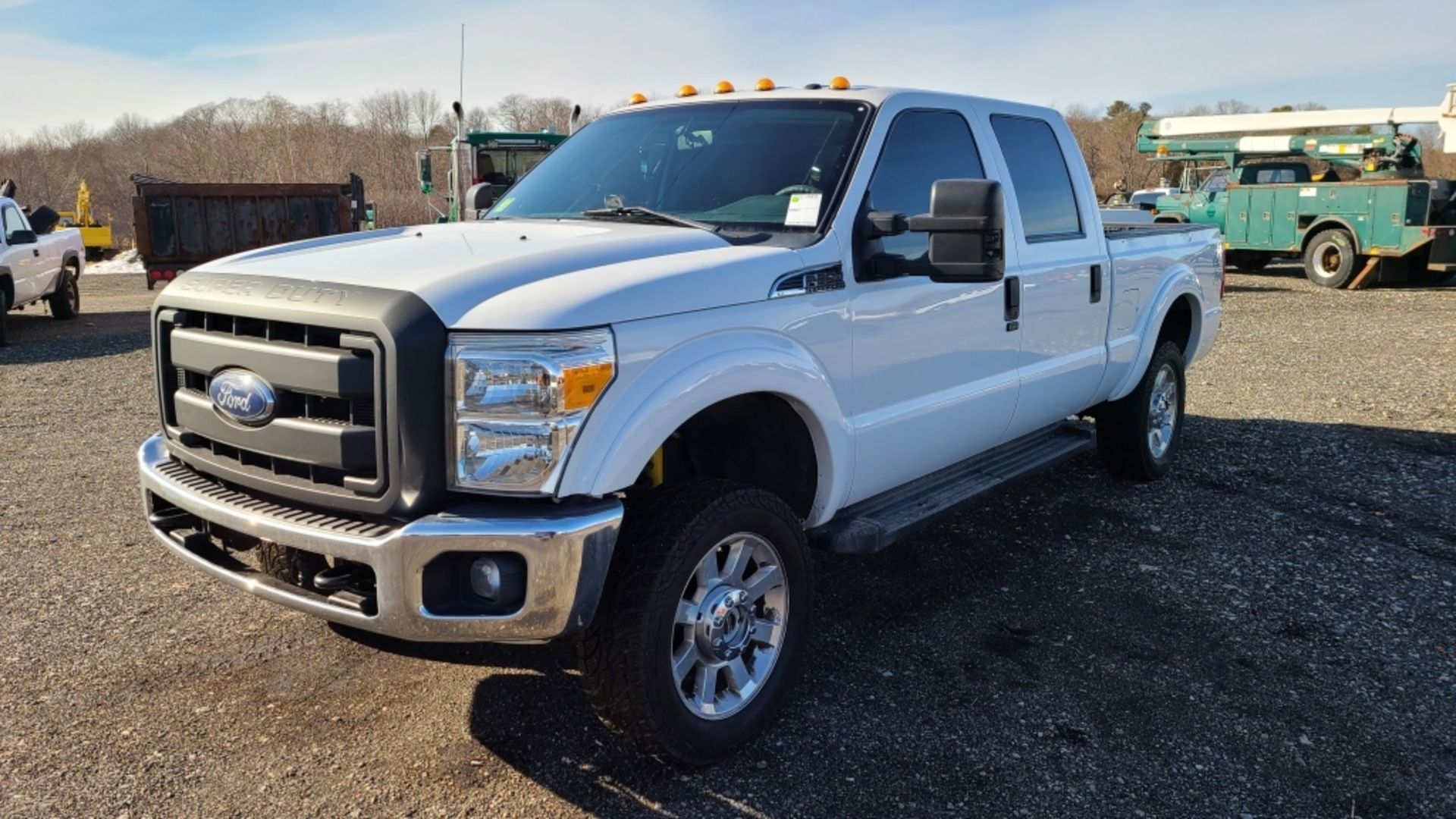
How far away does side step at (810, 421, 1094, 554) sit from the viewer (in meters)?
3.76

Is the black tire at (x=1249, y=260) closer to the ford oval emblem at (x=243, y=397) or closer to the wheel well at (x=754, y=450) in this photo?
the wheel well at (x=754, y=450)

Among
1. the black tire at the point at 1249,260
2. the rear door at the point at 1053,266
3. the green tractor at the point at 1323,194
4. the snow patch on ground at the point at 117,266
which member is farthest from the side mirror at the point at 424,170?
the snow patch on ground at the point at 117,266

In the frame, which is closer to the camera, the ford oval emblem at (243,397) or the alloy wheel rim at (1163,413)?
the ford oval emblem at (243,397)

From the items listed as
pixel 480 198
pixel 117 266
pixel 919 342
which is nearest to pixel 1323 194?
pixel 480 198

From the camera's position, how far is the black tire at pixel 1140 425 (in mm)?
6059

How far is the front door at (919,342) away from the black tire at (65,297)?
582 inches

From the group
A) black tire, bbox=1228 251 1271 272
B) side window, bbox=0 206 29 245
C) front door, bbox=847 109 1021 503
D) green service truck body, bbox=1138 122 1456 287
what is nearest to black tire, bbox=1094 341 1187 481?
front door, bbox=847 109 1021 503

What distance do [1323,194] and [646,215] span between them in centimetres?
1796

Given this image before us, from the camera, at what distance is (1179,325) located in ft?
21.6

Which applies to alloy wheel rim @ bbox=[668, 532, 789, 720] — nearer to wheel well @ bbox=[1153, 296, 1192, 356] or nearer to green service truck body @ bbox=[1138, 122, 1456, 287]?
wheel well @ bbox=[1153, 296, 1192, 356]

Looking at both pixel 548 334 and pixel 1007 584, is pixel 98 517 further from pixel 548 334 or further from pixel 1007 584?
pixel 1007 584

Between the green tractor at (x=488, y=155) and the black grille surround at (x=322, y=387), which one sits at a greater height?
the green tractor at (x=488, y=155)

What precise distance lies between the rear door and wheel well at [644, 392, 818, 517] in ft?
4.81

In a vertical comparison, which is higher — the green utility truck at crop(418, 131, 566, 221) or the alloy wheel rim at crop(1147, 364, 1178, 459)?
the green utility truck at crop(418, 131, 566, 221)
